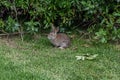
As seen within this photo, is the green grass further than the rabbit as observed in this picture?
No

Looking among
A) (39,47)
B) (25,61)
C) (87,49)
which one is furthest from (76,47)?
(25,61)

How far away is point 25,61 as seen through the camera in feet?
18.2

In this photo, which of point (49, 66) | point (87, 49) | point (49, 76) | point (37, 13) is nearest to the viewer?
point (49, 76)

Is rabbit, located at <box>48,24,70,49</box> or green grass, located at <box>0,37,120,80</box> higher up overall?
rabbit, located at <box>48,24,70,49</box>

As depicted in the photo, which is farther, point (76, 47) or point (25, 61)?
point (76, 47)

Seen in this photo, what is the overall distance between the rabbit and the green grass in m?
0.11

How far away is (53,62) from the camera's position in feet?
18.2

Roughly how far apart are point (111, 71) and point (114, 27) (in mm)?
1242

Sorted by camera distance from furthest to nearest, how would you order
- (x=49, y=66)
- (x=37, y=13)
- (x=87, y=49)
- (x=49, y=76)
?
(x=37, y=13) < (x=87, y=49) < (x=49, y=66) < (x=49, y=76)

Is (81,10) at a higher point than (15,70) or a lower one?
higher

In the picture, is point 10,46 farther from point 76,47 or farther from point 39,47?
point 76,47

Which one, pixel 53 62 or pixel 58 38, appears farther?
pixel 58 38

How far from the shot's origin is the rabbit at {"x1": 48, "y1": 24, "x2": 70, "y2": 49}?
6.22 m

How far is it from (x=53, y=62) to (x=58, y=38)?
0.87 meters
